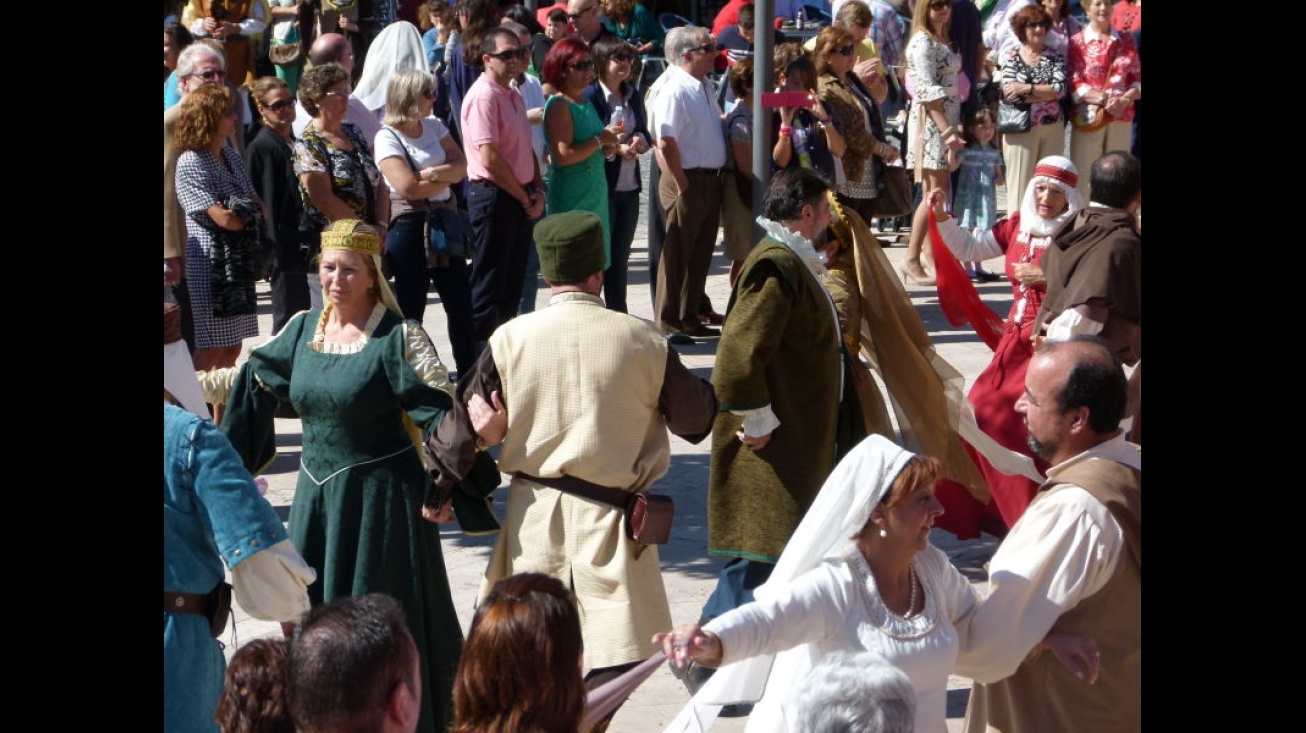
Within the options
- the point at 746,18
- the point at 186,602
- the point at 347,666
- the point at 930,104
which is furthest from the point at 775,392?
the point at 746,18

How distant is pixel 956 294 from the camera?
7867mm

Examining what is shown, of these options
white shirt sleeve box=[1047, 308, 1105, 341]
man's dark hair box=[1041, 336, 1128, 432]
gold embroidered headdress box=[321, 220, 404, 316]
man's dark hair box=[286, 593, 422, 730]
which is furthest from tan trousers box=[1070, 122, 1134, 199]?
man's dark hair box=[286, 593, 422, 730]

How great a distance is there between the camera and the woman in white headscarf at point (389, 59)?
1116 centimetres

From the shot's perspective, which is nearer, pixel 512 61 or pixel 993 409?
pixel 993 409

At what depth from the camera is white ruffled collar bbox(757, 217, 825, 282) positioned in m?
6.11

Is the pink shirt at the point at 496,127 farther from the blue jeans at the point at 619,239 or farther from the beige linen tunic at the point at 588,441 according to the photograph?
the beige linen tunic at the point at 588,441

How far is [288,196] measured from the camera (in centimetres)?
874

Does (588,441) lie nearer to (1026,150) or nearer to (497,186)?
(497,186)

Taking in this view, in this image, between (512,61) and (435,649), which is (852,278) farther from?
(512,61)

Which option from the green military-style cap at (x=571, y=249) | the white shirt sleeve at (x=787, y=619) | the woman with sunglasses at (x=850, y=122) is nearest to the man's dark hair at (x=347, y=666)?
the white shirt sleeve at (x=787, y=619)
